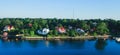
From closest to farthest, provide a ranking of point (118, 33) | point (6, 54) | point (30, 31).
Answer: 1. point (6, 54)
2. point (30, 31)
3. point (118, 33)

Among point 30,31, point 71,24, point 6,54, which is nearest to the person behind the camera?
point 6,54

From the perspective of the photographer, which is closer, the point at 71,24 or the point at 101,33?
the point at 101,33

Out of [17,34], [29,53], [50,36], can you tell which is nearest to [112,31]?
[50,36]

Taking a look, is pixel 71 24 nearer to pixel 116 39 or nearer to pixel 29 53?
pixel 116 39

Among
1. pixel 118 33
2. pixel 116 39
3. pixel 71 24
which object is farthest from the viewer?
pixel 71 24

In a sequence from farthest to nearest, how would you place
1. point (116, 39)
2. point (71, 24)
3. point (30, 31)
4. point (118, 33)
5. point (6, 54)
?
point (71, 24)
point (118, 33)
point (30, 31)
point (116, 39)
point (6, 54)

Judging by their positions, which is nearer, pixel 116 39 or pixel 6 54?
pixel 6 54

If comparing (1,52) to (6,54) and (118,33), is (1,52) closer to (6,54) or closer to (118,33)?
(6,54)

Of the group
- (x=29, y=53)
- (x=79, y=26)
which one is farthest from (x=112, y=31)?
(x=29, y=53)
